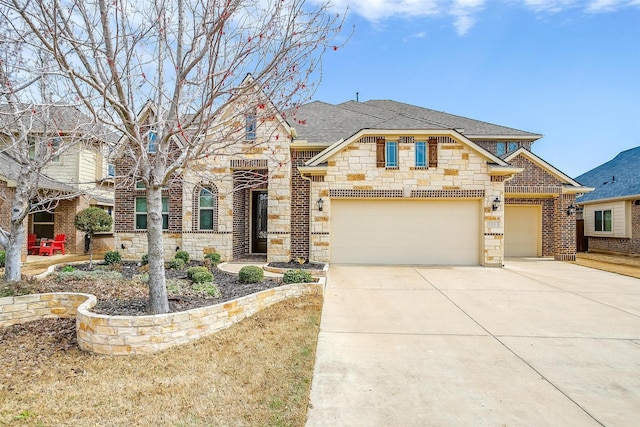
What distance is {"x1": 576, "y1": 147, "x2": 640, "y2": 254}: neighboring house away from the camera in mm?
16125

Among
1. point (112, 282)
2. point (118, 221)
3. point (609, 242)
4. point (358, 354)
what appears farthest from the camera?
point (609, 242)

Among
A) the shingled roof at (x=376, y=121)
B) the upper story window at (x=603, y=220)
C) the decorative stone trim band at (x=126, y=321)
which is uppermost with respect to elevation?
the shingled roof at (x=376, y=121)

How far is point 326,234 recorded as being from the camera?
467 inches

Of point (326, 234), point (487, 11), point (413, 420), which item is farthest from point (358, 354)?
point (487, 11)

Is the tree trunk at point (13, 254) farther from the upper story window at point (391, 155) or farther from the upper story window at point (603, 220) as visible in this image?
the upper story window at point (603, 220)

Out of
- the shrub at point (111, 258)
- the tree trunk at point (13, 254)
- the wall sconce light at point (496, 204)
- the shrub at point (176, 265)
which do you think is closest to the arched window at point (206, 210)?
the shrub at point (176, 265)

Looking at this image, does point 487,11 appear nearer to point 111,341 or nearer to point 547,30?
point 547,30

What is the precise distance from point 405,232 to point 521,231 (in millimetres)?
6256

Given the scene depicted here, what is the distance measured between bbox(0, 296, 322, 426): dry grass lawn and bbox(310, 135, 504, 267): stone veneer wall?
709 cm

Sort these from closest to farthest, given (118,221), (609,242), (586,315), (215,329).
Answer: (215,329) → (586,315) → (118,221) → (609,242)

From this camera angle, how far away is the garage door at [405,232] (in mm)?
12039

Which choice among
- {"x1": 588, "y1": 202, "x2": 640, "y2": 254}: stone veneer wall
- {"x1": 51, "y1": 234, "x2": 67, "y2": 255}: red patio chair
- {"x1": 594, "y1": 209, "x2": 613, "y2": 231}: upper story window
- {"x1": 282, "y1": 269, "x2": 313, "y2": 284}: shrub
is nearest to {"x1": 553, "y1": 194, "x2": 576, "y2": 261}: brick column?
{"x1": 588, "y1": 202, "x2": 640, "y2": 254}: stone veneer wall

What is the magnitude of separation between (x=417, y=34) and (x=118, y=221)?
1221 centimetres

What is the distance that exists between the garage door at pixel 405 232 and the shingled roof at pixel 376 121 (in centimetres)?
281
